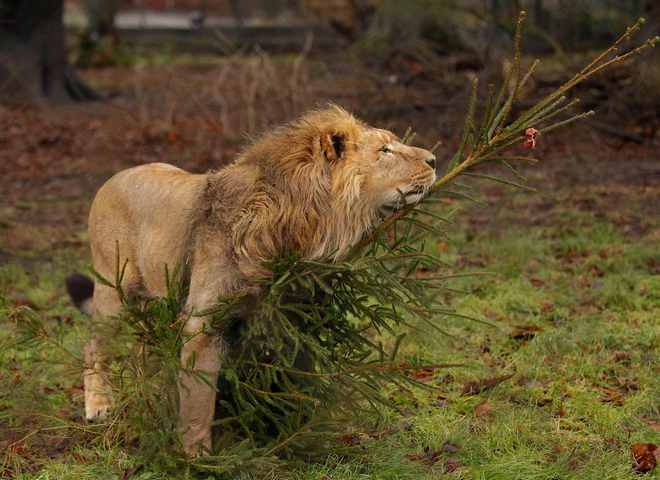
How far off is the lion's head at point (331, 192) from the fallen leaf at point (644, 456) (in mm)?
1670

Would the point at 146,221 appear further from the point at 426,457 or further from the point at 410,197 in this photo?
the point at 426,457

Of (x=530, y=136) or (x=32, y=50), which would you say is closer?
(x=530, y=136)

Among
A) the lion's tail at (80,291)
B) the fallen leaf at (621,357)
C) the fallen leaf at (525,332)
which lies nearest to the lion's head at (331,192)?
the lion's tail at (80,291)

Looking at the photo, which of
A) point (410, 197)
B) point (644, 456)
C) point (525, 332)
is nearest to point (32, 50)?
point (525, 332)

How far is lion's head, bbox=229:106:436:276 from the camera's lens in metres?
4.38

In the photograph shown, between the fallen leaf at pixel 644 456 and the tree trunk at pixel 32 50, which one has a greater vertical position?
the fallen leaf at pixel 644 456

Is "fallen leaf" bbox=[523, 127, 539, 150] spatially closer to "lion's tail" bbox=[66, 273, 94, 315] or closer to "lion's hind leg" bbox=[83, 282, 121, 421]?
"lion's hind leg" bbox=[83, 282, 121, 421]

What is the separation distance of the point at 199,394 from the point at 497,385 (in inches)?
78.7

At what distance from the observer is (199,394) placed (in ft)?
14.9

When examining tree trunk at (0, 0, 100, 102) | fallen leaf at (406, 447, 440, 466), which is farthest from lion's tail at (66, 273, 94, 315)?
tree trunk at (0, 0, 100, 102)

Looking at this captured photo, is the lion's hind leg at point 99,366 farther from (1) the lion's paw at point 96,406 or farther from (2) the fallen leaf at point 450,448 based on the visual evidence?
(2) the fallen leaf at point 450,448

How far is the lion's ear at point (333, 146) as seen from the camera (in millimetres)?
4434

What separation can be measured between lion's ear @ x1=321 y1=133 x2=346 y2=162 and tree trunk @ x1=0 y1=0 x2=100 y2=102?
1181cm

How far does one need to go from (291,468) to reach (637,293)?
3.85 metres
